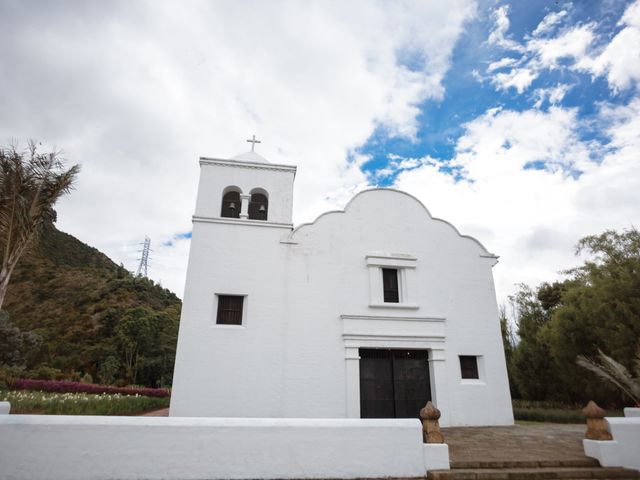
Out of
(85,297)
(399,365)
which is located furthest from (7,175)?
(85,297)

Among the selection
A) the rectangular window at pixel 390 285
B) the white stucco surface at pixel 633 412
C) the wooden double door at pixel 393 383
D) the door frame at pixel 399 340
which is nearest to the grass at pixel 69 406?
the door frame at pixel 399 340

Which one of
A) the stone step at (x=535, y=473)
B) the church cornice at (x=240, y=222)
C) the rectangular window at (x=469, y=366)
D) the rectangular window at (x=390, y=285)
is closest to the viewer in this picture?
the stone step at (x=535, y=473)

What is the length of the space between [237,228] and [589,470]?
9314 millimetres

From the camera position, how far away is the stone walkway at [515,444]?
628 centimetres

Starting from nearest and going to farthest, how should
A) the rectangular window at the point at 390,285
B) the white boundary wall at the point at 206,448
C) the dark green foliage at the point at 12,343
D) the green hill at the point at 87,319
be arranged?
1. the white boundary wall at the point at 206,448
2. the rectangular window at the point at 390,285
3. the dark green foliage at the point at 12,343
4. the green hill at the point at 87,319

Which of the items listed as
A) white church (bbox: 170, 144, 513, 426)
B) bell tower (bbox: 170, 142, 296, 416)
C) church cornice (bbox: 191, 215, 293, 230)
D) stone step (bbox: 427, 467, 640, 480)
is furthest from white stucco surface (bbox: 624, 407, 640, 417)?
church cornice (bbox: 191, 215, 293, 230)

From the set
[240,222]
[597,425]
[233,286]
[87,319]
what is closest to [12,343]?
[87,319]

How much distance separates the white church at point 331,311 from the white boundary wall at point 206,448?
12.6ft

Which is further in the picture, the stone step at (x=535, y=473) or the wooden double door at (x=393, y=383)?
the wooden double door at (x=393, y=383)

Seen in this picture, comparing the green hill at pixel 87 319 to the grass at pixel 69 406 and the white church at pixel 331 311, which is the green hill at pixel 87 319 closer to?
the grass at pixel 69 406

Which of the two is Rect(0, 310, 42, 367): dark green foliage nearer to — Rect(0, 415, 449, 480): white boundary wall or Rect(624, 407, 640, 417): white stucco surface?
Rect(0, 415, 449, 480): white boundary wall

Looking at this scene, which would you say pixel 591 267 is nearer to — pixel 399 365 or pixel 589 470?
pixel 399 365

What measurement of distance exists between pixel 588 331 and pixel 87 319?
35.0m

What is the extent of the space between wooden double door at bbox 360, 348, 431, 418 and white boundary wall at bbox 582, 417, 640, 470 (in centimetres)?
418
